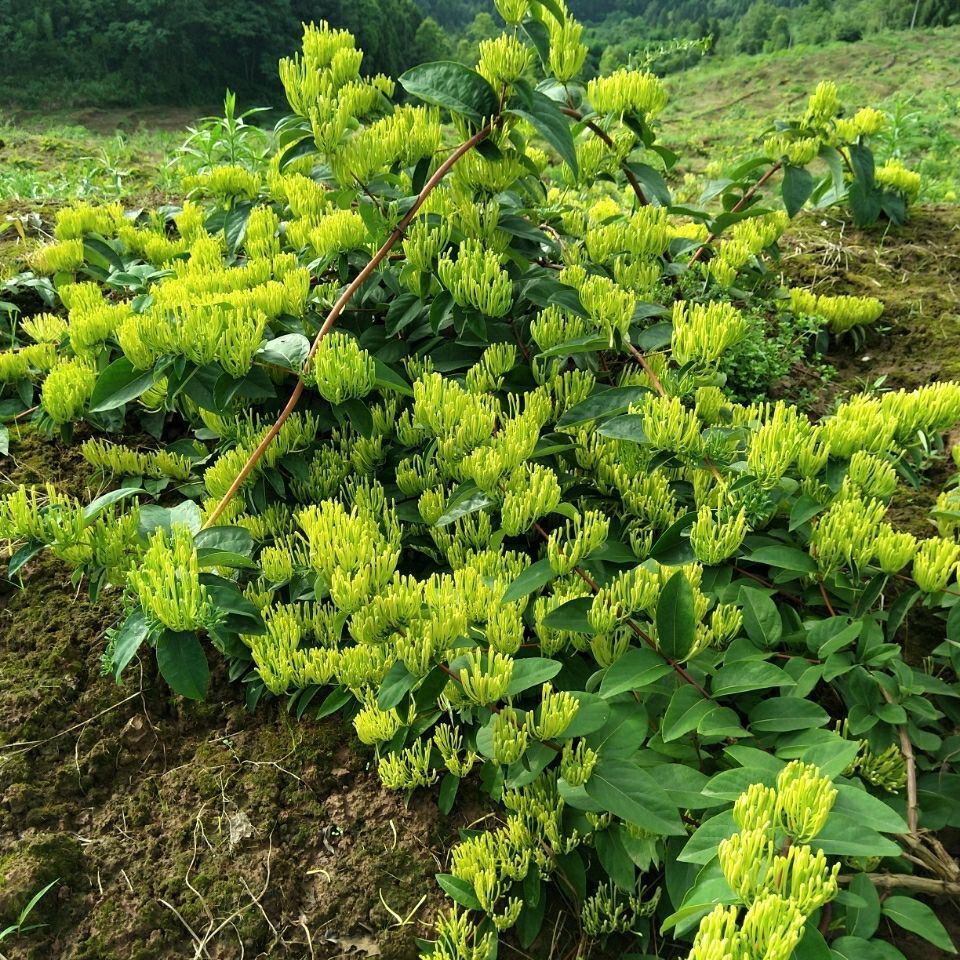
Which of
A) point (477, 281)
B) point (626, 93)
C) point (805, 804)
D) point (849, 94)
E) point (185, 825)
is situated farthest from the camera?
point (849, 94)

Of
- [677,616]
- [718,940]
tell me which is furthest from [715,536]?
[718,940]

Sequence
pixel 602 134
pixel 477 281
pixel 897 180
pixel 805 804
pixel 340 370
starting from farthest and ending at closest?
1. pixel 897 180
2. pixel 602 134
3. pixel 477 281
4. pixel 340 370
5. pixel 805 804

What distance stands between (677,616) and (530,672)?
25 cm

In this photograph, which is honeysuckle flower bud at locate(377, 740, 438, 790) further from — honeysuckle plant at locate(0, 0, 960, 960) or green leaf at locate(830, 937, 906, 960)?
green leaf at locate(830, 937, 906, 960)

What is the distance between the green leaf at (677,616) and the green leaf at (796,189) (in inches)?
60.3

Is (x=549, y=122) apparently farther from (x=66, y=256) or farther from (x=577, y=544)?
(x=66, y=256)

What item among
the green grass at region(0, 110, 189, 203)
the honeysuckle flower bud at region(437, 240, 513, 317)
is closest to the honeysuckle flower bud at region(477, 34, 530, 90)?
the honeysuckle flower bud at region(437, 240, 513, 317)

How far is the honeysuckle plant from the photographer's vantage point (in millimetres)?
1131

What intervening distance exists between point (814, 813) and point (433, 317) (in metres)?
1.29

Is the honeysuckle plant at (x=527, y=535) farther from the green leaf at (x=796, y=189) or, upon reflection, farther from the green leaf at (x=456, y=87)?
the green leaf at (x=796, y=189)

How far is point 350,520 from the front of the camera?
1.23m

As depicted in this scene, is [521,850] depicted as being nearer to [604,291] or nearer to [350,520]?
[350,520]

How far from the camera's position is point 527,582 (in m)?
1.24

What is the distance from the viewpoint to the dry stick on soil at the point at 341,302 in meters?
1.53
